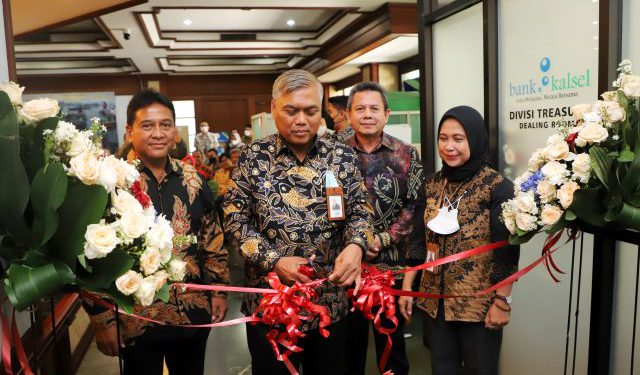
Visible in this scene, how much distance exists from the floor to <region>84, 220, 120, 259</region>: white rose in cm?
252

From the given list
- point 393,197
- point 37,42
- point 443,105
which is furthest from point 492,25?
point 37,42

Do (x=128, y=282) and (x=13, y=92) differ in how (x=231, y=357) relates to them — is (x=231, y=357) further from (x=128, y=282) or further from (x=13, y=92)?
(x=13, y=92)

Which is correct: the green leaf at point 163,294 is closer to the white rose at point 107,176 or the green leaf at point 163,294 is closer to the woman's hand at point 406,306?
the white rose at point 107,176

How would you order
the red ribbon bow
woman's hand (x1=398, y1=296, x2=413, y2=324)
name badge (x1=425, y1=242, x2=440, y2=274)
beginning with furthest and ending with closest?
woman's hand (x1=398, y1=296, x2=413, y2=324), name badge (x1=425, y1=242, x2=440, y2=274), the red ribbon bow

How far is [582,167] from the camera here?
1.45 m

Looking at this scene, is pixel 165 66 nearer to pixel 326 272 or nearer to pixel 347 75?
pixel 347 75

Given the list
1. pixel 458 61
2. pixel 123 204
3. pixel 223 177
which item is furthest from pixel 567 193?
pixel 223 177

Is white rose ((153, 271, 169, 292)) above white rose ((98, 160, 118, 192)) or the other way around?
the other way around

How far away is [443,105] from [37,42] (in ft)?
27.2

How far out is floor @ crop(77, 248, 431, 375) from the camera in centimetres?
339

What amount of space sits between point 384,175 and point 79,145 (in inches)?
65.8

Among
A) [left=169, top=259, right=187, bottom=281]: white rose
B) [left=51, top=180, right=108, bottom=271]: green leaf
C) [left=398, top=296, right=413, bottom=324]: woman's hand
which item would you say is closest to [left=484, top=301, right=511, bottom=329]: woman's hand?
[left=398, top=296, right=413, bottom=324]: woman's hand

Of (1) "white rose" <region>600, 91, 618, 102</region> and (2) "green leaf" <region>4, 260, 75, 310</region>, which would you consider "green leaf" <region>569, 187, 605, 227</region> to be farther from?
(2) "green leaf" <region>4, 260, 75, 310</region>

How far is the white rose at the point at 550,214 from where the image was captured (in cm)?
150
